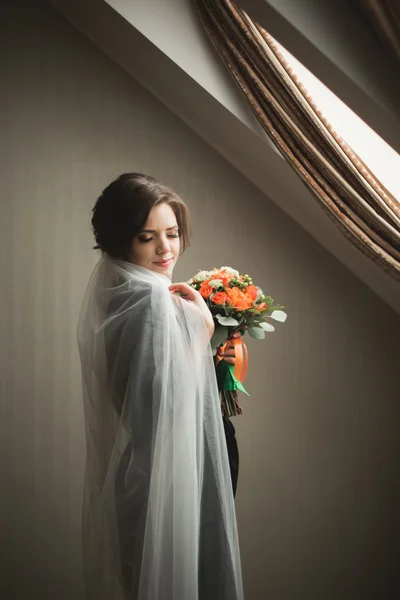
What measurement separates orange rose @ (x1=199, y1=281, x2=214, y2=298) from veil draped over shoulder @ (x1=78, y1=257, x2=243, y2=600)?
16 centimetres

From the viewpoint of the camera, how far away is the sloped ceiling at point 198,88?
229 cm

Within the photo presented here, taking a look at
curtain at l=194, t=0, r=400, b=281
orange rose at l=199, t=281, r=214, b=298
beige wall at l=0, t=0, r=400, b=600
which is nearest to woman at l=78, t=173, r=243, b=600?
orange rose at l=199, t=281, r=214, b=298

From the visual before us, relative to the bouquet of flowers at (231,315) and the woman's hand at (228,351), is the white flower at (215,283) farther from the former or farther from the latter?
the woman's hand at (228,351)

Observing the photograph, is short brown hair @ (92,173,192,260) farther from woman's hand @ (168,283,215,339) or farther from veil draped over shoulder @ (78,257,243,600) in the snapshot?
woman's hand @ (168,283,215,339)

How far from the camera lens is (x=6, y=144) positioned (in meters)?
2.76

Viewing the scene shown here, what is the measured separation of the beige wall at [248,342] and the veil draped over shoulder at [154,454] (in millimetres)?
969

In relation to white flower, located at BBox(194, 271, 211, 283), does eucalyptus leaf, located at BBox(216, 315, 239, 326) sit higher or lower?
lower

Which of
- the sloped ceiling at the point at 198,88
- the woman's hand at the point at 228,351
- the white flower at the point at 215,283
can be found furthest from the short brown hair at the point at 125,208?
the sloped ceiling at the point at 198,88

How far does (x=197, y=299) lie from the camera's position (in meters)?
1.96

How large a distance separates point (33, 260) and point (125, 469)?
1.32m

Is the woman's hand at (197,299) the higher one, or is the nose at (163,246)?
the nose at (163,246)

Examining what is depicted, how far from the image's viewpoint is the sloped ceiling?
229 centimetres

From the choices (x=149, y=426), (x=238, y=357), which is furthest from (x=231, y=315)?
(x=149, y=426)

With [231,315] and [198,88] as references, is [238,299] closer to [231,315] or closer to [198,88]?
[231,315]
